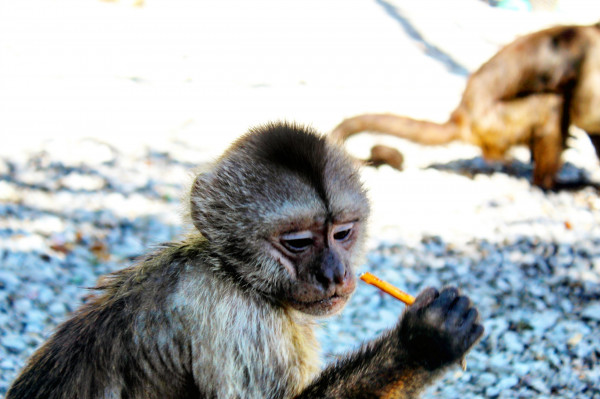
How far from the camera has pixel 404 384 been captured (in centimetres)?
254

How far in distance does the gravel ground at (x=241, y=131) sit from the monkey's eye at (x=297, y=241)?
0.65 meters

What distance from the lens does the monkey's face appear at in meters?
2.60

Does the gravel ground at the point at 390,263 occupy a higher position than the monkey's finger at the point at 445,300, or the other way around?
the monkey's finger at the point at 445,300

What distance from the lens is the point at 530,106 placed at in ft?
23.3

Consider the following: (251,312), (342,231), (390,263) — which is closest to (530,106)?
(390,263)

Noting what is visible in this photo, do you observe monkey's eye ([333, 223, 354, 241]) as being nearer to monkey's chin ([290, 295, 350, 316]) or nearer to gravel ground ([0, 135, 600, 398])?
monkey's chin ([290, 295, 350, 316])

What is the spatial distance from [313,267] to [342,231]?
0.89 ft

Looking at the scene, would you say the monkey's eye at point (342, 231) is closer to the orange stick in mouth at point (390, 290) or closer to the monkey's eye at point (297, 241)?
the monkey's eye at point (297, 241)

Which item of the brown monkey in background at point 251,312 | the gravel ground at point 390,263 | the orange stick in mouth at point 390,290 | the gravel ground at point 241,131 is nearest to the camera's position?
the brown monkey in background at point 251,312

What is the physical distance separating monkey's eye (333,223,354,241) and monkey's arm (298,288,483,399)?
0.45 meters

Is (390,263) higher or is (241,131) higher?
(241,131)

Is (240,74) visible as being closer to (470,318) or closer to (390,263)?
(390,263)

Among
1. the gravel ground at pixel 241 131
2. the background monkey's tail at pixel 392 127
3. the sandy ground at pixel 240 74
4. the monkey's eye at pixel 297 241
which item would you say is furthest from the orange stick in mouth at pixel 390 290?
the background monkey's tail at pixel 392 127

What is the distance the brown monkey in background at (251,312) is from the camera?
2404mm
